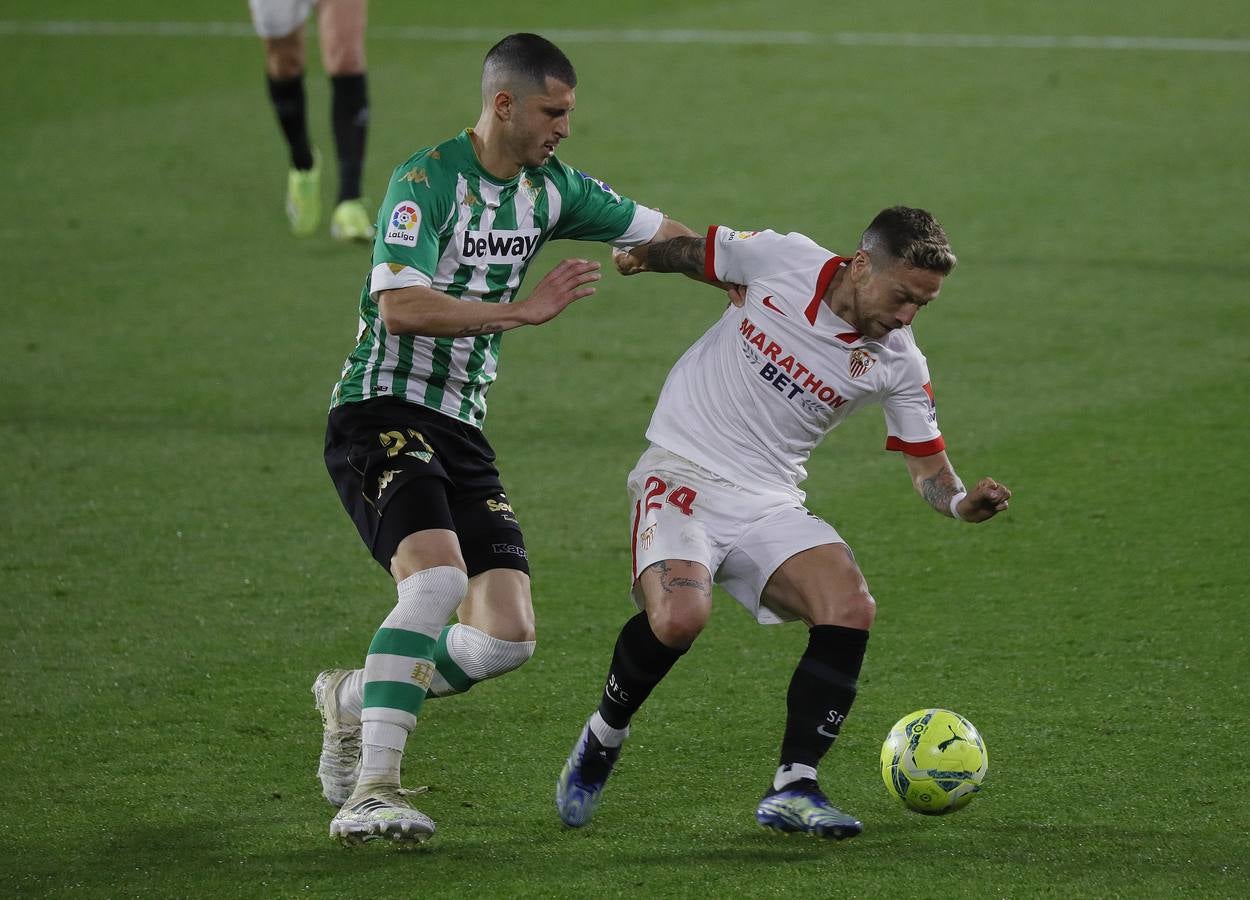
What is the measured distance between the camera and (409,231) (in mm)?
4328

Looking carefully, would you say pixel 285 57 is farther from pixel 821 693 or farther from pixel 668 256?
pixel 821 693

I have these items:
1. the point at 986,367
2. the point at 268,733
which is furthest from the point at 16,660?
the point at 986,367

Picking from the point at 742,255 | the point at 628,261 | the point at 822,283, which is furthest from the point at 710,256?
the point at 822,283

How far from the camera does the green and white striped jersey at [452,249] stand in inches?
171

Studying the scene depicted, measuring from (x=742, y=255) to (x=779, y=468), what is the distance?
0.60 metres

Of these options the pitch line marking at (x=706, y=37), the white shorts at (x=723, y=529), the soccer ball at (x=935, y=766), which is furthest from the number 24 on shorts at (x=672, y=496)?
the pitch line marking at (x=706, y=37)

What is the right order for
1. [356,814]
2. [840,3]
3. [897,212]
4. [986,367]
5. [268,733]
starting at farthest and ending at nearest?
[840,3], [986,367], [268,733], [897,212], [356,814]

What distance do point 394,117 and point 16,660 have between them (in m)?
8.24

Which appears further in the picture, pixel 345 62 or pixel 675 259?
pixel 345 62

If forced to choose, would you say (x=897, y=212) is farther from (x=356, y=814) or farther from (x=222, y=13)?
(x=222, y=13)

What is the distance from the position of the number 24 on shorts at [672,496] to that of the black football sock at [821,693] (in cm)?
49

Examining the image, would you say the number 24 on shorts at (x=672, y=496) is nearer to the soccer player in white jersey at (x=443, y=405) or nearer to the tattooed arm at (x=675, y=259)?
the soccer player in white jersey at (x=443, y=405)

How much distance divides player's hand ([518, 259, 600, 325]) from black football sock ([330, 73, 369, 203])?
6170mm

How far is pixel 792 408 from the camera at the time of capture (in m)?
4.66
